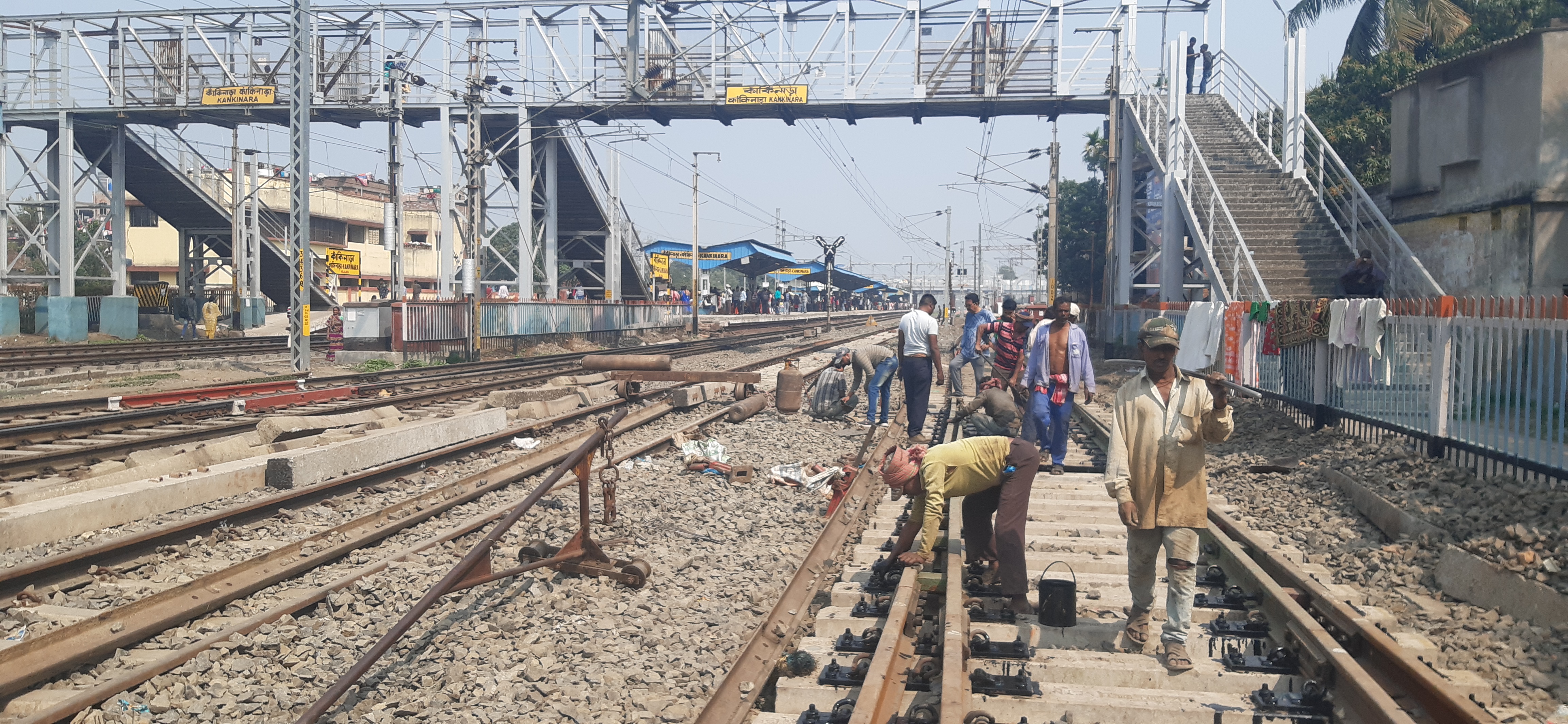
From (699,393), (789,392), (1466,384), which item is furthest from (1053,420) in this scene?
(699,393)

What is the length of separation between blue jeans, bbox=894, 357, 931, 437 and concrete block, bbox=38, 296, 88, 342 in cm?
2928

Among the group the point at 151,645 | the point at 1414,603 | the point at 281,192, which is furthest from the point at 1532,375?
the point at 281,192

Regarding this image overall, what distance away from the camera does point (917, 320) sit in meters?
11.9

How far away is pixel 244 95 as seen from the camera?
109ft

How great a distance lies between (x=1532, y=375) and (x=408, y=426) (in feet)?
33.1

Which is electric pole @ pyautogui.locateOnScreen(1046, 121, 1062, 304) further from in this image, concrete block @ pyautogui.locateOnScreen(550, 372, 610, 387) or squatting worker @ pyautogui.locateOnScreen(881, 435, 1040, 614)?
squatting worker @ pyautogui.locateOnScreen(881, 435, 1040, 614)

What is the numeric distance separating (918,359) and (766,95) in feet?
68.7

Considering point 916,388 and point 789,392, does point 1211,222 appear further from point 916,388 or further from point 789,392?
point 916,388

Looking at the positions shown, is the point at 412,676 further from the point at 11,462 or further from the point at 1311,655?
the point at 11,462

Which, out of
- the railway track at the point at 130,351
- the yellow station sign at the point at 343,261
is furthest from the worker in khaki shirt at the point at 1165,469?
the yellow station sign at the point at 343,261

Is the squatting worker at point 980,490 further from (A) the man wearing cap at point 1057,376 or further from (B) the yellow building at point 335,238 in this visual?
(B) the yellow building at point 335,238

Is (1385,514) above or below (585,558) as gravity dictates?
above

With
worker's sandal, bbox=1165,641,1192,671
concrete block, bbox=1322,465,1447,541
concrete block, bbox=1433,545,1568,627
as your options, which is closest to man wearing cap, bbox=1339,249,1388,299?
concrete block, bbox=1322,465,1447,541

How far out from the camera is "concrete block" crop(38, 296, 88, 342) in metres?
30.8
